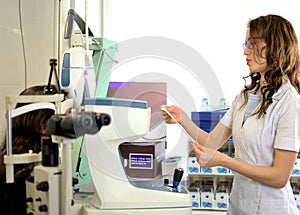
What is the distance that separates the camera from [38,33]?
70.6 inches

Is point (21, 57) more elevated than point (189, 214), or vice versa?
point (21, 57)

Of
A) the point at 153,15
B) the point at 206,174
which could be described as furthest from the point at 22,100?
the point at 153,15

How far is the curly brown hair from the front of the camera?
1.22 metres

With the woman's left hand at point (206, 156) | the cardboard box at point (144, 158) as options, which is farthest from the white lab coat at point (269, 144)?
the cardboard box at point (144, 158)

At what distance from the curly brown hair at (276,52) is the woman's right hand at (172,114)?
267 millimetres

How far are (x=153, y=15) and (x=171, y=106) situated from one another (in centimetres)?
123

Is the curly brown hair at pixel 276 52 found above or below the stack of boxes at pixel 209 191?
above

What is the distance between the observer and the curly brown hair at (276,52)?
1218 mm

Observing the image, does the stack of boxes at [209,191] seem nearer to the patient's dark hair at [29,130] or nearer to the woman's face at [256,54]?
the woman's face at [256,54]

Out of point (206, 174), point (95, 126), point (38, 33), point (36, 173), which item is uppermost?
point (38, 33)

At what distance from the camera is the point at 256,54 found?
1.25 meters

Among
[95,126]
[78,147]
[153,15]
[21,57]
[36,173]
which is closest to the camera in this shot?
[95,126]

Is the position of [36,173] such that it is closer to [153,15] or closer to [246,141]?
[246,141]

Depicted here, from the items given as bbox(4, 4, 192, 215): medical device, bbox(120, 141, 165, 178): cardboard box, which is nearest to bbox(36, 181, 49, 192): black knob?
bbox(4, 4, 192, 215): medical device
